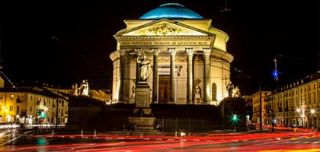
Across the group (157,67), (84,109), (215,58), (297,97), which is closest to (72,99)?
(84,109)

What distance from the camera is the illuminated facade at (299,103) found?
93.0 m

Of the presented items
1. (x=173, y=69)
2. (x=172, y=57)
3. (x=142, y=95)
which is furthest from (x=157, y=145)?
(x=173, y=69)

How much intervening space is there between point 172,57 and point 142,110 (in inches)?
1103

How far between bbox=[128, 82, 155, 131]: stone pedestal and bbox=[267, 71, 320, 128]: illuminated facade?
4123 centimetres

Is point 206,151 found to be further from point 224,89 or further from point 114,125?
point 224,89

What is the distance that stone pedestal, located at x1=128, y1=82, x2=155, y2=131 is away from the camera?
A: 132 ft

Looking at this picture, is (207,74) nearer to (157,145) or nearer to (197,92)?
(197,92)

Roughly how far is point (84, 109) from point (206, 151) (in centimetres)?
3144

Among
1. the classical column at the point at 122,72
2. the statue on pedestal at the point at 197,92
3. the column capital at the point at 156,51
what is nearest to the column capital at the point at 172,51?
the column capital at the point at 156,51

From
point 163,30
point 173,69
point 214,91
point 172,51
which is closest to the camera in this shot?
point 172,51

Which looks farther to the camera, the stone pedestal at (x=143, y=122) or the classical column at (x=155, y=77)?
the classical column at (x=155, y=77)

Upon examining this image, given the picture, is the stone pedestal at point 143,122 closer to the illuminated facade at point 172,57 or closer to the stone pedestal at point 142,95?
the stone pedestal at point 142,95

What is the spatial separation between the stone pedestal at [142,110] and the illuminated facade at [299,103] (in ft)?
135

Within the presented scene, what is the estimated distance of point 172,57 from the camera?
2672 inches
